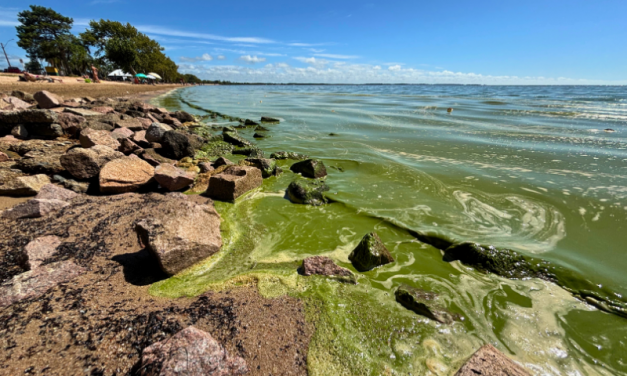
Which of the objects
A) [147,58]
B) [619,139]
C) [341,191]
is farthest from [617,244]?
[147,58]

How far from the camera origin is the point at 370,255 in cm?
356

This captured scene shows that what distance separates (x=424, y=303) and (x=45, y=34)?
308ft

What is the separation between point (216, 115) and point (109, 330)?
18541 mm

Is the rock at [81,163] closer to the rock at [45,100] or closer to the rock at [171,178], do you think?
the rock at [171,178]

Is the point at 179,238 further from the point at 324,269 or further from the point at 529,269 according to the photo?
the point at 529,269

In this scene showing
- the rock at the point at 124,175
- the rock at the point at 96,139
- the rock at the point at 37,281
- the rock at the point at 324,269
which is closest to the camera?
the rock at the point at 37,281

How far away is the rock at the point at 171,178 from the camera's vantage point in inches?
215

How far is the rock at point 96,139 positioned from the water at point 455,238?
405 centimetres

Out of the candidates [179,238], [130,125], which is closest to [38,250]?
[179,238]

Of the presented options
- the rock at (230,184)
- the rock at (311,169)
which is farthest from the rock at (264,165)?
the rock at (230,184)

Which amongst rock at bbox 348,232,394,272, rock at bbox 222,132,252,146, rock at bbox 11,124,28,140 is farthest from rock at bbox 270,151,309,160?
rock at bbox 11,124,28,140

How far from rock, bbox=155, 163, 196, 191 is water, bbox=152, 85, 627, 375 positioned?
1.25 m

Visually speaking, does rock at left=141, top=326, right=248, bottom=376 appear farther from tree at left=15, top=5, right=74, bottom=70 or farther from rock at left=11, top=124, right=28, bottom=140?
tree at left=15, top=5, right=74, bottom=70

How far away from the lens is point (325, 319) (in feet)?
8.88
